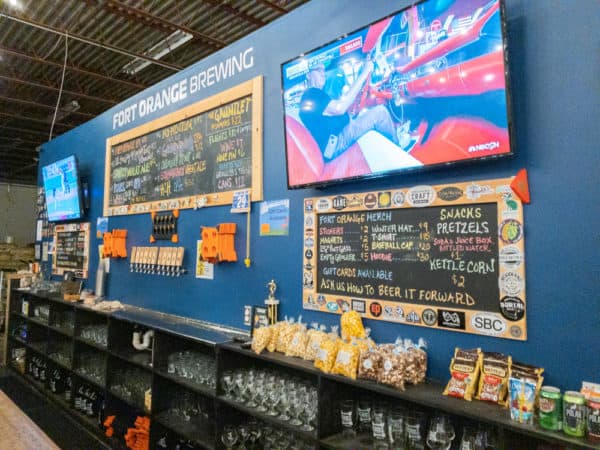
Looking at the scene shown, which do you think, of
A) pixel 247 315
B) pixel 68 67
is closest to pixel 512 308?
pixel 247 315

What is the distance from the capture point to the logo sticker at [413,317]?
204cm

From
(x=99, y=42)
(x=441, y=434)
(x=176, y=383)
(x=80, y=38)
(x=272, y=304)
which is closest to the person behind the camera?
(x=441, y=434)

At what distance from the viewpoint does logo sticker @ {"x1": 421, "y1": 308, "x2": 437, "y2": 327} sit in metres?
1.98

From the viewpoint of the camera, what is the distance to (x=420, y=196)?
A: 2.06 metres

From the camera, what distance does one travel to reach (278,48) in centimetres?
292

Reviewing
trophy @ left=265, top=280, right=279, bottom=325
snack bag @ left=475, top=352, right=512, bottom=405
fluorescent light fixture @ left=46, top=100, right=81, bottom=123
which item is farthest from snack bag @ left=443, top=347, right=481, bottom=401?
fluorescent light fixture @ left=46, top=100, right=81, bottom=123

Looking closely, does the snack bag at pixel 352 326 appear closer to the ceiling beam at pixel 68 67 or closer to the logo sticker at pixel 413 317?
the logo sticker at pixel 413 317

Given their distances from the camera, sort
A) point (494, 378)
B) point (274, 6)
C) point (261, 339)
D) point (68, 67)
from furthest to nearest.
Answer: point (68, 67), point (274, 6), point (261, 339), point (494, 378)

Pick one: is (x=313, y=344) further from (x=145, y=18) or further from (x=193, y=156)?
(x=145, y=18)

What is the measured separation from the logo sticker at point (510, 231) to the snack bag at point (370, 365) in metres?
0.73

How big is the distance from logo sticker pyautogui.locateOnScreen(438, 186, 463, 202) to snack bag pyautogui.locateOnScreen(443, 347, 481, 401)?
0.68m

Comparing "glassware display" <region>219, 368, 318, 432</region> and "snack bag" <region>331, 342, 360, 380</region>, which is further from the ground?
"snack bag" <region>331, 342, 360, 380</region>

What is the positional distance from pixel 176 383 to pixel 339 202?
6.50 ft

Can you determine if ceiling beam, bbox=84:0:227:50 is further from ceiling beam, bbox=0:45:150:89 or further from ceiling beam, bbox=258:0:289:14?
ceiling beam, bbox=0:45:150:89
